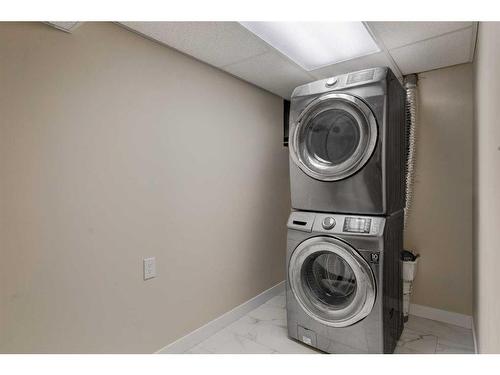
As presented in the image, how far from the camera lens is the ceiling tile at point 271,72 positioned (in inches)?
87.3

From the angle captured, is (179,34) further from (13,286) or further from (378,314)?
(378,314)

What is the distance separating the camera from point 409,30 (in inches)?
71.6

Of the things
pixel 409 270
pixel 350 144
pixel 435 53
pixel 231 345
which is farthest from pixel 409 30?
pixel 231 345

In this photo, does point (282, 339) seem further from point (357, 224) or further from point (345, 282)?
point (357, 224)

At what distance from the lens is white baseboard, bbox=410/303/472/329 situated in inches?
95.2

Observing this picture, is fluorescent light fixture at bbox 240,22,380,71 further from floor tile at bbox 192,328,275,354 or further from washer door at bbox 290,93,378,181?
floor tile at bbox 192,328,275,354

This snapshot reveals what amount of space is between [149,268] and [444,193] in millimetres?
2358

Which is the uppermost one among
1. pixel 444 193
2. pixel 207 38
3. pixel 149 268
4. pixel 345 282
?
pixel 207 38

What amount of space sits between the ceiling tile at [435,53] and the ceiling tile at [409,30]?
83 mm

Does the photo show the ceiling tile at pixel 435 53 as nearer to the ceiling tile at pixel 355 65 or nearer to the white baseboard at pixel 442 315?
the ceiling tile at pixel 355 65

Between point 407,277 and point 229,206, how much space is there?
1564 millimetres

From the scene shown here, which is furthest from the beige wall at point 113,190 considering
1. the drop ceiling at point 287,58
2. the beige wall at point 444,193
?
the beige wall at point 444,193

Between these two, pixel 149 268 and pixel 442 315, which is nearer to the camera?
pixel 149 268

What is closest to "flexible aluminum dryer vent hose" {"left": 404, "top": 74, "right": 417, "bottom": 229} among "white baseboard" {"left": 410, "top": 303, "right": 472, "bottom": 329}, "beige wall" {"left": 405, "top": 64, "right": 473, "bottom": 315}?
"beige wall" {"left": 405, "top": 64, "right": 473, "bottom": 315}
